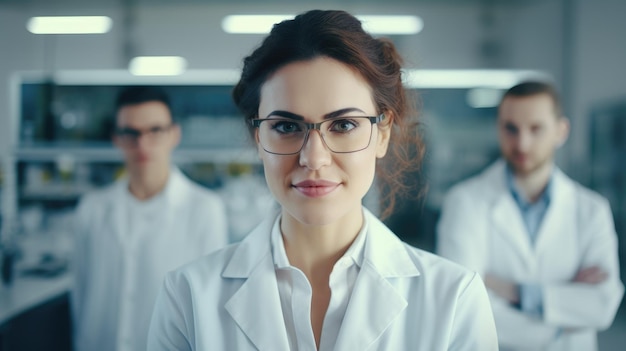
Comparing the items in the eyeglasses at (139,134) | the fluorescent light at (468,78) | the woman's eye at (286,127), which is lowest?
the woman's eye at (286,127)

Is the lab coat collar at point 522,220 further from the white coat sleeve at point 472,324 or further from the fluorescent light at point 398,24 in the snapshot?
the fluorescent light at point 398,24

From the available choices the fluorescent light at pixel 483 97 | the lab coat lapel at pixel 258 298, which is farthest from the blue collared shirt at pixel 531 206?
the fluorescent light at pixel 483 97

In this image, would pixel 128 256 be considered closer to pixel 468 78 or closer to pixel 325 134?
pixel 325 134

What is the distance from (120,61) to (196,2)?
0.91 m

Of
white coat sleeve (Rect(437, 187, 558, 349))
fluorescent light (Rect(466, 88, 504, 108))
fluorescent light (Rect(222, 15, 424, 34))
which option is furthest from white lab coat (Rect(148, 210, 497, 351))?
fluorescent light (Rect(466, 88, 504, 108))

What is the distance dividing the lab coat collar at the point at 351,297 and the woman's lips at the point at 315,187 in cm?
20

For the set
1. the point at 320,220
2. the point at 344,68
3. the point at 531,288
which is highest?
the point at 344,68

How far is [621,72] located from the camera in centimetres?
426

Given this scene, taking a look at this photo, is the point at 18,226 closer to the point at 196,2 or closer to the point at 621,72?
the point at 196,2

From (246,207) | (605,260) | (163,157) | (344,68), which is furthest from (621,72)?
(344,68)

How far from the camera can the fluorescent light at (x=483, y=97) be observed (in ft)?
16.9

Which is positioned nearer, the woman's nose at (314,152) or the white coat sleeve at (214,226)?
the woman's nose at (314,152)

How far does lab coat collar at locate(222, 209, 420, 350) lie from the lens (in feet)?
3.73

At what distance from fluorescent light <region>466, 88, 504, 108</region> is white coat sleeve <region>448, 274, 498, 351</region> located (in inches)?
169
